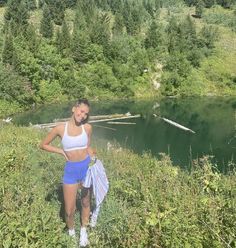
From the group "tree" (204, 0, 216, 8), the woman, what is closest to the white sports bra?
the woman

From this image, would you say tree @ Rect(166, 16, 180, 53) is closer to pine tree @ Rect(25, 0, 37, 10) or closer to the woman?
pine tree @ Rect(25, 0, 37, 10)

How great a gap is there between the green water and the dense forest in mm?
5048

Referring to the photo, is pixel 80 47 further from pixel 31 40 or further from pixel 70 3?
pixel 70 3

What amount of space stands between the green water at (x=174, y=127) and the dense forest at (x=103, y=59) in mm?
5048

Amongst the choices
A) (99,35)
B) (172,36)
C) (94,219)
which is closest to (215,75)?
(172,36)

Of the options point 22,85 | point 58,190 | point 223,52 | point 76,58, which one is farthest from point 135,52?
point 58,190

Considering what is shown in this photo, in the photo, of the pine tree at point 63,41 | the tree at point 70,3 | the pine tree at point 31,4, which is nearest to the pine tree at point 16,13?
the pine tree at point 31,4

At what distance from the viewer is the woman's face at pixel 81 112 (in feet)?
25.6

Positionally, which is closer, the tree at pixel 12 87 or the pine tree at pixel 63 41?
the tree at pixel 12 87

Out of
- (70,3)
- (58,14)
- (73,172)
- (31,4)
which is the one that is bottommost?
(70,3)

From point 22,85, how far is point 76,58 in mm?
15458

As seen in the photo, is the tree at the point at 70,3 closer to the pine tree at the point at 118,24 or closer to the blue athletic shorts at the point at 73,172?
the pine tree at the point at 118,24

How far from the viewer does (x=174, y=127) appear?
48.6 metres

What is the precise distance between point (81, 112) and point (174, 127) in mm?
41218
